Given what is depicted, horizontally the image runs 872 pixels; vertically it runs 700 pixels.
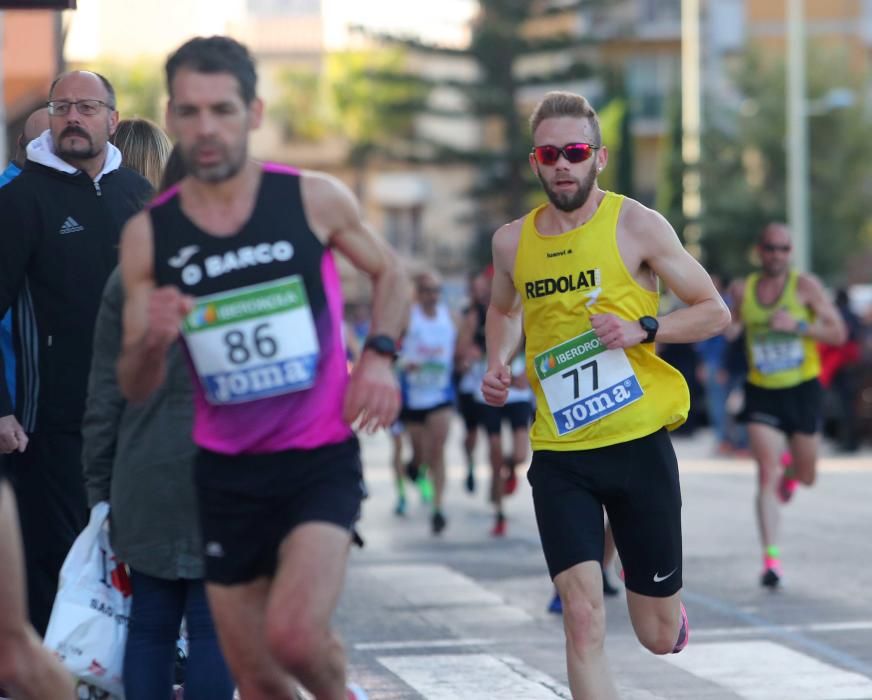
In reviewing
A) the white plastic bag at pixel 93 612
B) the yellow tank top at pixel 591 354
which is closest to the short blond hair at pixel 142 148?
the yellow tank top at pixel 591 354

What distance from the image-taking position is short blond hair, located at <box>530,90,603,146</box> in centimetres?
684

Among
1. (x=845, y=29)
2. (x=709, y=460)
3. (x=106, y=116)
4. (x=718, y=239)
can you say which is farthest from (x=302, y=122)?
(x=106, y=116)

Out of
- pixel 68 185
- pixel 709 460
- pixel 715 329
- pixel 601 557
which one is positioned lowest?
pixel 709 460

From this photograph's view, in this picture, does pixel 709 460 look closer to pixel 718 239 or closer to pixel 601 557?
pixel 601 557

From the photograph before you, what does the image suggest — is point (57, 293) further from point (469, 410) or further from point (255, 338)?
point (469, 410)

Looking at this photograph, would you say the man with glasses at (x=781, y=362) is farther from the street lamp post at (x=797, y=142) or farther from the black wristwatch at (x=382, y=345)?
the street lamp post at (x=797, y=142)

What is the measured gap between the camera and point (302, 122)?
78.4m

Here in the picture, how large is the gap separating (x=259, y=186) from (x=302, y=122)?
2904 inches

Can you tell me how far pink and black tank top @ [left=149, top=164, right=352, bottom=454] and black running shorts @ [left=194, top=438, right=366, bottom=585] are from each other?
0.04 m

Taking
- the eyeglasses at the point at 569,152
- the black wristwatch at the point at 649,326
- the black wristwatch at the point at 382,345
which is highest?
the eyeglasses at the point at 569,152

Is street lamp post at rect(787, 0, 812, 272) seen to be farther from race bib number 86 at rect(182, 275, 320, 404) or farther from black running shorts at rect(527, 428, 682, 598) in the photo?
race bib number 86 at rect(182, 275, 320, 404)

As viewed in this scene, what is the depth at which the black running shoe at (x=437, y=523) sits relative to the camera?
1532 cm

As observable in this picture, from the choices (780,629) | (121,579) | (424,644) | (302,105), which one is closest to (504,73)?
(302,105)

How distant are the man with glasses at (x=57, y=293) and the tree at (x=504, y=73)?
43.6 metres
